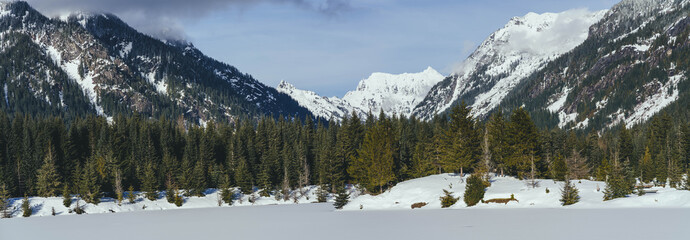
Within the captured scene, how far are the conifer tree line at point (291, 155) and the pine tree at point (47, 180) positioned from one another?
18 cm

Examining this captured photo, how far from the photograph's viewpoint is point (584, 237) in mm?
30250

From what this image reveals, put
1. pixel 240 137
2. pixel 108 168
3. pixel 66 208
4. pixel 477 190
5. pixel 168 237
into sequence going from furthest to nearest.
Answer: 1. pixel 240 137
2. pixel 108 168
3. pixel 66 208
4. pixel 477 190
5. pixel 168 237

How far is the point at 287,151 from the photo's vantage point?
132 metres

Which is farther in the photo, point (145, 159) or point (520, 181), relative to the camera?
point (145, 159)

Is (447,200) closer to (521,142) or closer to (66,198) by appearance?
(521,142)

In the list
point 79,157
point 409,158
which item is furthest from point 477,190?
point 79,157

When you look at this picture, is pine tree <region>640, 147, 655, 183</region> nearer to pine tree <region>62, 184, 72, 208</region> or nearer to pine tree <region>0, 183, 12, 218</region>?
pine tree <region>62, 184, 72, 208</region>

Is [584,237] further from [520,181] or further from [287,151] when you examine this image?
[287,151]

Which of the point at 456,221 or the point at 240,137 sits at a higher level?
the point at 240,137

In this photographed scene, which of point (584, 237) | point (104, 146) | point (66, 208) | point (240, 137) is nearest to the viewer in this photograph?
point (584, 237)

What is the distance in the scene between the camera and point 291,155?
13088 centimetres

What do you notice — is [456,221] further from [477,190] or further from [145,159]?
[145,159]

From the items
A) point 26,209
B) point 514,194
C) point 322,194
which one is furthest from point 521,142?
point 26,209

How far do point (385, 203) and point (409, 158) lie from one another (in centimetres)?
3729
